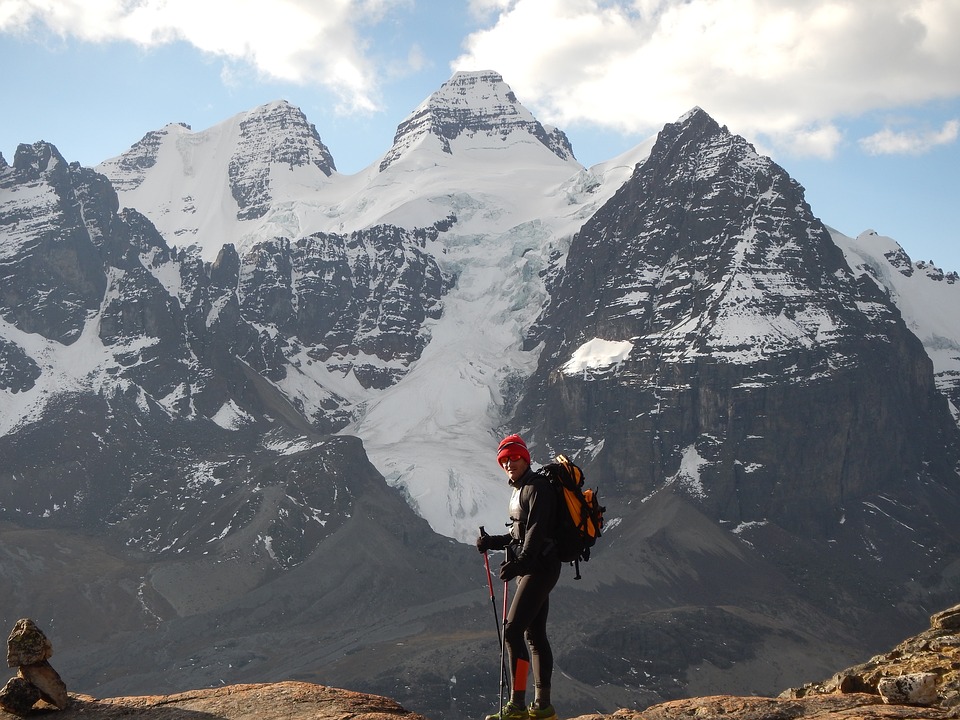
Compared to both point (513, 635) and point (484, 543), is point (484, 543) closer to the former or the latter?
point (484, 543)

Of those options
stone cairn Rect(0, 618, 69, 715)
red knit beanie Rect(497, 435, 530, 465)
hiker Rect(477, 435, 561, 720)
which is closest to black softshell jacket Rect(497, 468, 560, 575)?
hiker Rect(477, 435, 561, 720)

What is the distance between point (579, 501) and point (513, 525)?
3.97ft

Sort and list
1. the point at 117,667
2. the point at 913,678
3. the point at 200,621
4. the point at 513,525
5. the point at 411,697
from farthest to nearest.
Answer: the point at 200,621 < the point at 117,667 < the point at 411,697 < the point at 513,525 < the point at 913,678

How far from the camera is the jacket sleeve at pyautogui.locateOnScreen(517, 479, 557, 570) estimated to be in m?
18.1

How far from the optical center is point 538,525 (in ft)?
59.5

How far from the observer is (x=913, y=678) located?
1781cm

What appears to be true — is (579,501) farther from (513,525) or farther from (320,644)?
(320,644)

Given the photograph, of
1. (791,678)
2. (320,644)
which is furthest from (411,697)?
(791,678)

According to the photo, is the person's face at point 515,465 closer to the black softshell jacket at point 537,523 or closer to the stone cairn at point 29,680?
the black softshell jacket at point 537,523

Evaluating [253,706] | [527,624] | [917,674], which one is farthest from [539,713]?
[917,674]

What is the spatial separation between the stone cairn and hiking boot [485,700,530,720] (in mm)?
6827

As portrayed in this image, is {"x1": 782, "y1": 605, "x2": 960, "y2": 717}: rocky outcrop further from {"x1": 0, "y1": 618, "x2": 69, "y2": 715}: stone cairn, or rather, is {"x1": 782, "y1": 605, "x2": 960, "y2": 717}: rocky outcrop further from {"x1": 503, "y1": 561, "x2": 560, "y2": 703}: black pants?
{"x1": 0, "y1": 618, "x2": 69, "y2": 715}: stone cairn

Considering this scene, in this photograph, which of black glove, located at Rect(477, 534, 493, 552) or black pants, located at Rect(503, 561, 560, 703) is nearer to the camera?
Answer: black pants, located at Rect(503, 561, 560, 703)

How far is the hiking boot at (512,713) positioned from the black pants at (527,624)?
0.16m
